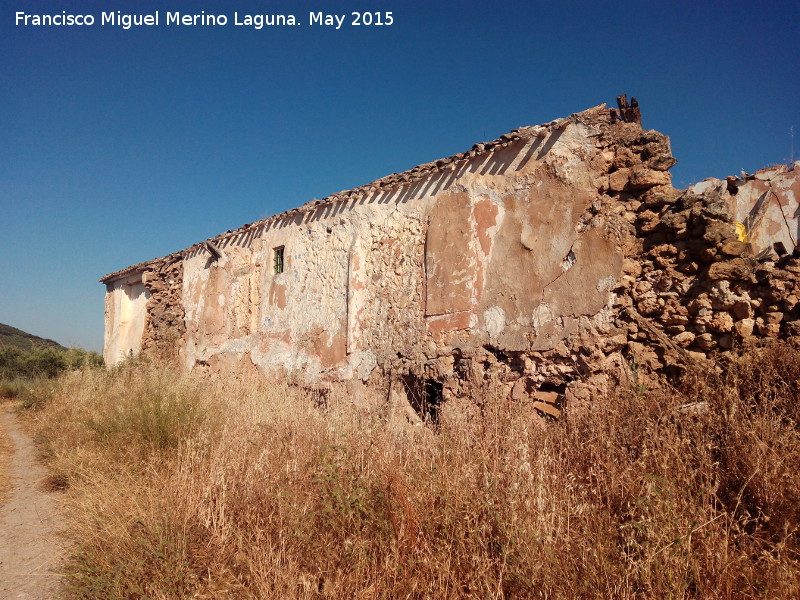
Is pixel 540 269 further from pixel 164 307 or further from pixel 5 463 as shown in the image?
pixel 164 307

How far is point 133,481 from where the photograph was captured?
175 inches

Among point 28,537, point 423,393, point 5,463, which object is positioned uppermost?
point 423,393

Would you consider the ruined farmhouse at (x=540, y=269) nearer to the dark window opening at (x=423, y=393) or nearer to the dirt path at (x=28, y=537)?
the dark window opening at (x=423, y=393)

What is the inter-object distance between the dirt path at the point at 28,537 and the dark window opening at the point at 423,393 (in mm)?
4033

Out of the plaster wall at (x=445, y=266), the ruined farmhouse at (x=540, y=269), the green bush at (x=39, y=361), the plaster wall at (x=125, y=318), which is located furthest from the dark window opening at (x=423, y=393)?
the green bush at (x=39, y=361)

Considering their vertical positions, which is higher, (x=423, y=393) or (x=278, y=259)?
(x=278, y=259)

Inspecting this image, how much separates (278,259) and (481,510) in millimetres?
7876

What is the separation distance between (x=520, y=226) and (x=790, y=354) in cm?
286

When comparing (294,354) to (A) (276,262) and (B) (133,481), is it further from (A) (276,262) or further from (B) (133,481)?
(B) (133,481)

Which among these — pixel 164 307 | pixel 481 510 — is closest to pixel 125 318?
pixel 164 307

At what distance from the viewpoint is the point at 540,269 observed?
566 centimetres

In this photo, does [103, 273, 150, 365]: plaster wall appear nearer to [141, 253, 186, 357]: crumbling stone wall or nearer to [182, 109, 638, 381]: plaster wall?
[141, 253, 186, 357]: crumbling stone wall

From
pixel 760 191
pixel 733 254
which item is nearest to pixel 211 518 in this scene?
pixel 733 254

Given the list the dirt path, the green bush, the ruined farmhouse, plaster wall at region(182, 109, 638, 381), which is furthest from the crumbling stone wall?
the dirt path
